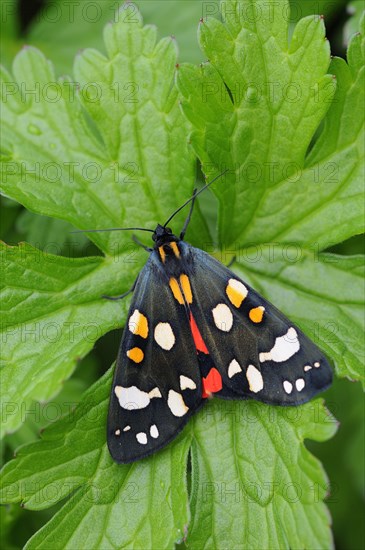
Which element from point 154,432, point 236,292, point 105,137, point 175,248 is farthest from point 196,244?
point 154,432

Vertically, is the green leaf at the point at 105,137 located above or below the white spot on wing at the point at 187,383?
above

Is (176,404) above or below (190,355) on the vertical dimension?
below

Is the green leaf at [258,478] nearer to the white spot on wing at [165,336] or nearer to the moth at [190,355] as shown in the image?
the moth at [190,355]

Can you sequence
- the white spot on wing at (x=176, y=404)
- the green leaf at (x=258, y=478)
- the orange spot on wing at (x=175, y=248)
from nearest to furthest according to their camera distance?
the green leaf at (x=258, y=478), the white spot on wing at (x=176, y=404), the orange spot on wing at (x=175, y=248)

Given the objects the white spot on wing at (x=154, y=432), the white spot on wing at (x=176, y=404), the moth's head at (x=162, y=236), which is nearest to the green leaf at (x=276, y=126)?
the moth's head at (x=162, y=236)

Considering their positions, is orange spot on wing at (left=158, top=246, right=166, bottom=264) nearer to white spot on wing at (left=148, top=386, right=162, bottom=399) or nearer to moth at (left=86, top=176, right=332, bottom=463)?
moth at (left=86, top=176, right=332, bottom=463)

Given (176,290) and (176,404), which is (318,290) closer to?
(176,290)
